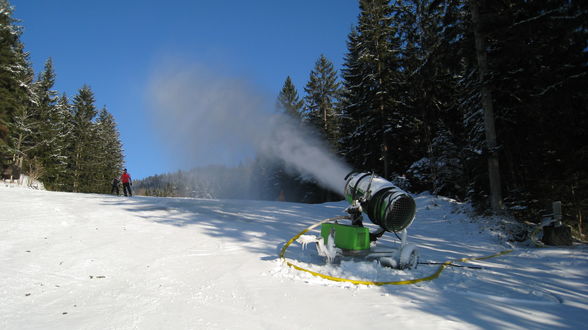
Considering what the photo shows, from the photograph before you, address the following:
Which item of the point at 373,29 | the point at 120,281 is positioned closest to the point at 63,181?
the point at 373,29

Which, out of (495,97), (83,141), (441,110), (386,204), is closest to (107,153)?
(83,141)

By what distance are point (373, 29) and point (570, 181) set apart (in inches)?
728

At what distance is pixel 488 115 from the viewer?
1333 centimetres

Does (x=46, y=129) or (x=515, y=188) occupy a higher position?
(x=46, y=129)

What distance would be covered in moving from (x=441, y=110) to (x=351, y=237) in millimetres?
A: 18584

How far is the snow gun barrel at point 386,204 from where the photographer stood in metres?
6.80

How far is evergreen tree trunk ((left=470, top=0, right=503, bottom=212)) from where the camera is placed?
1303 cm

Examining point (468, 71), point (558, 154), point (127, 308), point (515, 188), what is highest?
point (468, 71)

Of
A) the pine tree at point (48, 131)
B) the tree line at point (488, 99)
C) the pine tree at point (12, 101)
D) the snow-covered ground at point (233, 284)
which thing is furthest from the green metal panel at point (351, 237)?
the pine tree at point (48, 131)

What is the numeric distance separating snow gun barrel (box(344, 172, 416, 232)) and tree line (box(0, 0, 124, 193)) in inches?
1145

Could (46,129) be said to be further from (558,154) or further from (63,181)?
(558,154)

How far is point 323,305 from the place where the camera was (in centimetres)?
475

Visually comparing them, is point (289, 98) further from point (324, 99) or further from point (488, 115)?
point (488, 115)

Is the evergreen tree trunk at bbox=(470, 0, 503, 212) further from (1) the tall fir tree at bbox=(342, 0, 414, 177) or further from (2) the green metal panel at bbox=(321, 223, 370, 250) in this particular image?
(1) the tall fir tree at bbox=(342, 0, 414, 177)
